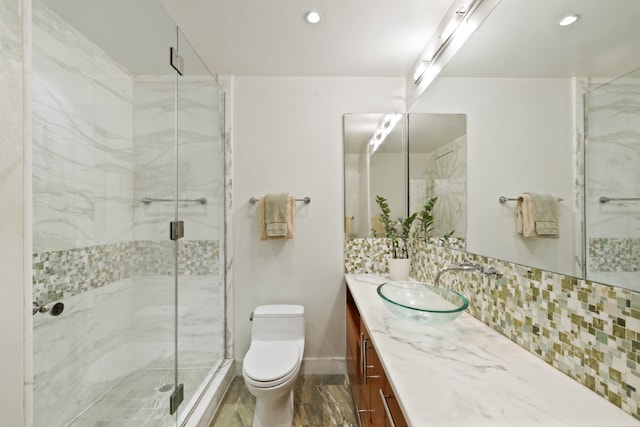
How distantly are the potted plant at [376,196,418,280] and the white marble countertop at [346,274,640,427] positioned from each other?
79cm

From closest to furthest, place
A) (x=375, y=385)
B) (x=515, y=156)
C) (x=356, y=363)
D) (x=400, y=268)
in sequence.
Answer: (x=515, y=156) < (x=375, y=385) < (x=356, y=363) < (x=400, y=268)

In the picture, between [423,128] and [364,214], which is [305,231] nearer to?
[364,214]

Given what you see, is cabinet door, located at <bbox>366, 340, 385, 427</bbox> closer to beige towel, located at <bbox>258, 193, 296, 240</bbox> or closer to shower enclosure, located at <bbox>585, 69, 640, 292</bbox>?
shower enclosure, located at <bbox>585, 69, 640, 292</bbox>

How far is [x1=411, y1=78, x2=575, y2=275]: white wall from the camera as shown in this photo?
2.70 ft

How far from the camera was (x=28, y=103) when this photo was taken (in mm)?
822

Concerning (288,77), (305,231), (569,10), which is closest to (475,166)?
(569,10)

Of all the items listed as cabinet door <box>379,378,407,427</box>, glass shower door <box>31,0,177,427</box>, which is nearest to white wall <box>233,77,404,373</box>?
glass shower door <box>31,0,177,427</box>

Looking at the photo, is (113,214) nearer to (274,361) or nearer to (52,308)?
(52,308)

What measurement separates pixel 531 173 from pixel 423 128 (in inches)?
43.2

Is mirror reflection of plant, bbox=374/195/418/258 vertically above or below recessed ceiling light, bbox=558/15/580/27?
below

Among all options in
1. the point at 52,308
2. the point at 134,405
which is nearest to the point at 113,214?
the point at 52,308

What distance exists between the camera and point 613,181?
675 millimetres

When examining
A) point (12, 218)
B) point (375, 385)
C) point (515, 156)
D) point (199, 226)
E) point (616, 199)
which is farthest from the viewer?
point (199, 226)

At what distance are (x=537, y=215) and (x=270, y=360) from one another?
1.54 m
